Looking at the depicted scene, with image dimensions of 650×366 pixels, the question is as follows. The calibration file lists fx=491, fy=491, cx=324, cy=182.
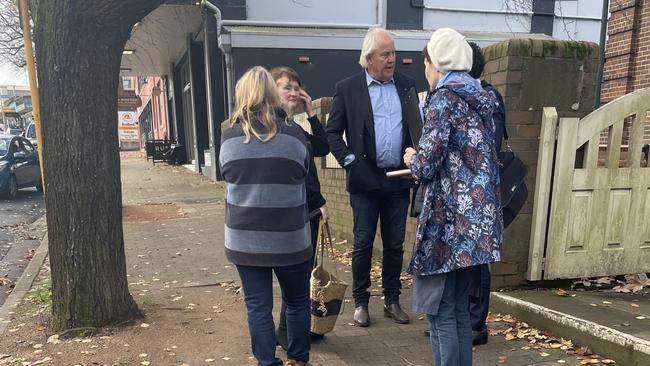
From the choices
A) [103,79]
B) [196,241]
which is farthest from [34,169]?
[103,79]

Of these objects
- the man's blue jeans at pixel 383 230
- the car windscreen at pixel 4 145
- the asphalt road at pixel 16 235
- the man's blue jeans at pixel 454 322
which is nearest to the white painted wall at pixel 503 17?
the asphalt road at pixel 16 235

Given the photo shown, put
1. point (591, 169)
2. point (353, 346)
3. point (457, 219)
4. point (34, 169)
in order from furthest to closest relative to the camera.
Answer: point (34, 169)
point (591, 169)
point (353, 346)
point (457, 219)

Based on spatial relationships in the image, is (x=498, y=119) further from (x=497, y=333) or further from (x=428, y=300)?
(x=497, y=333)

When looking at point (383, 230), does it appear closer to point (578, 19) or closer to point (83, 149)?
point (83, 149)

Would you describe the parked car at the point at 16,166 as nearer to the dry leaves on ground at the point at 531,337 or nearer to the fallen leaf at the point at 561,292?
the dry leaves on ground at the point at 531,337

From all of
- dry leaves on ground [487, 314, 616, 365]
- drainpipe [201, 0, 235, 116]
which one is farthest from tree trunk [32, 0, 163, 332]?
drainpipe [201, 0, 235, 116]

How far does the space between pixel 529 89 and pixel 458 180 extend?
6.24 ft

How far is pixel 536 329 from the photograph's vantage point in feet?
11.3

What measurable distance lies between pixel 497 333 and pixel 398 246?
2.97 feet

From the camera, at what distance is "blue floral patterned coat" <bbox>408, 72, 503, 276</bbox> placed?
2213mm

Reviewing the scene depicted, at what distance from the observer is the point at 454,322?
7.69 feet

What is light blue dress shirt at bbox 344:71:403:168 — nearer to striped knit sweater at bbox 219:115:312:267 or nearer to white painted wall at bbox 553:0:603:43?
striped knit sweater at bbox 219:115:312:267

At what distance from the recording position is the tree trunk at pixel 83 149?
129 inches

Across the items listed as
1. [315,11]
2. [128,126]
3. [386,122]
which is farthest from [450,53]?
[128,126]
